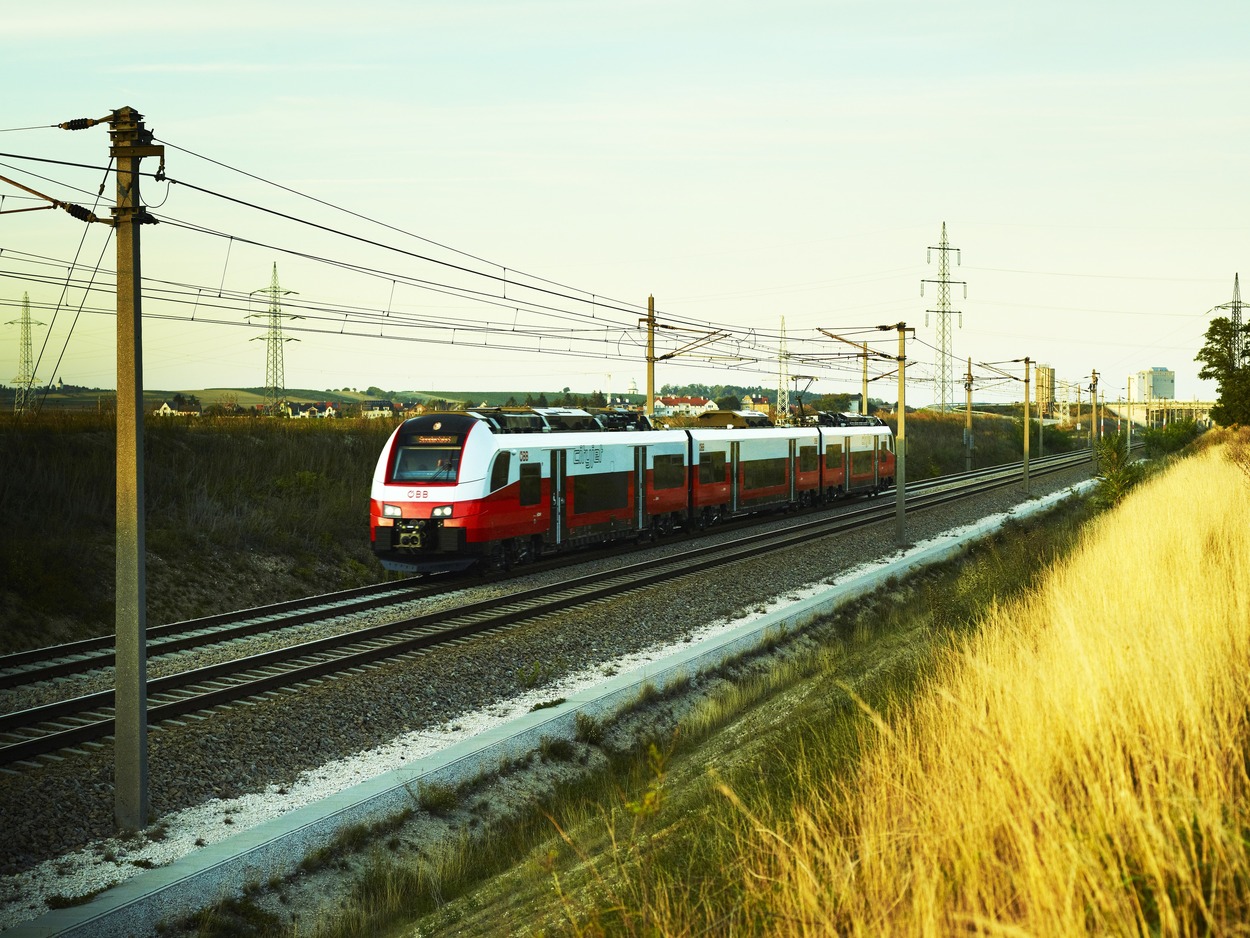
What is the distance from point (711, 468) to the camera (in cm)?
2905

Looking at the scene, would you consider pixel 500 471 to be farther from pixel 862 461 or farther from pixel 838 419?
pixel 862 461

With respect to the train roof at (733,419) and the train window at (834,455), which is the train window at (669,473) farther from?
the train window at (834,455)

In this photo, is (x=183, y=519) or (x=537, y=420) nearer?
(x=183, y=519)

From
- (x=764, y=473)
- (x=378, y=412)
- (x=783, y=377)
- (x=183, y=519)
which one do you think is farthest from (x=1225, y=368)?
(x=183, y=519)

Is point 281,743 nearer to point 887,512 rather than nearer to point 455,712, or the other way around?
point 455,712

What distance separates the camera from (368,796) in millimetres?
8406

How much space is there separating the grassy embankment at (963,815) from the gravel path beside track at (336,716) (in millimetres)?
2022

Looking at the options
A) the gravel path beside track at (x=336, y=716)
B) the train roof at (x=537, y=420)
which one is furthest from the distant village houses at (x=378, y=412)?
the gravel path beside track at (x=336, y=716)

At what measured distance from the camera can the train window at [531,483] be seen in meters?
20.4

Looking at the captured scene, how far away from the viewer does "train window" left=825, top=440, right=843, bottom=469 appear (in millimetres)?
37875

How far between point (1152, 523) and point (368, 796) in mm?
11358

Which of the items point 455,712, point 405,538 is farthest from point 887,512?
point 455,712

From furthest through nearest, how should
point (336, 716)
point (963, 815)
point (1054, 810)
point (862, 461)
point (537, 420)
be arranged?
point (862, 461), point (537, 420), point (336, 716), point (963, 815), point (1054, 810)

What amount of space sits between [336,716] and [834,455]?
30.0m
